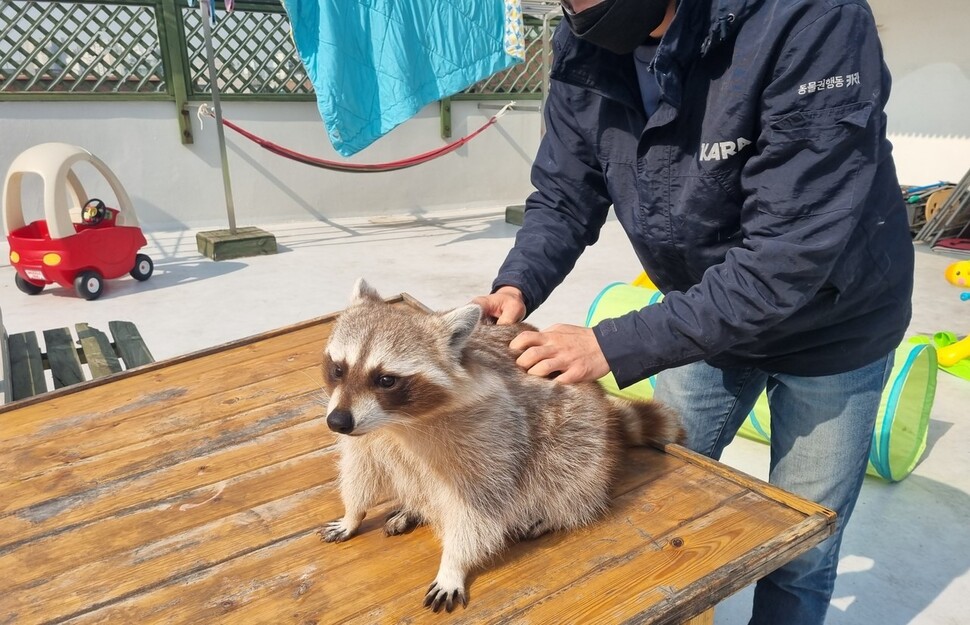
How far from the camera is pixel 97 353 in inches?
122

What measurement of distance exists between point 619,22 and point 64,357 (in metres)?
2.80

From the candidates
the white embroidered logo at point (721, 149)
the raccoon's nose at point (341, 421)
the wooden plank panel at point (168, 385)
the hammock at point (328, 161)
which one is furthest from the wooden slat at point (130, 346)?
the hammock at point (328, 161)

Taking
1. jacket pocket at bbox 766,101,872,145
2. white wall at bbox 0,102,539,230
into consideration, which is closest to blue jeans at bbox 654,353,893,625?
jacket pocket at bbox 766,101,872,145

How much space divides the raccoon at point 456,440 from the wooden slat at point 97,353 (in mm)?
1908

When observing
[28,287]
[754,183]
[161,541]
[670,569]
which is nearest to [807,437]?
[670,569]

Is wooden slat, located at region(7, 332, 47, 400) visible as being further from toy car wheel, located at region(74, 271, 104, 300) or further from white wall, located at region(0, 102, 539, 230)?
white wall, located at region(0, 102, 539, 230)

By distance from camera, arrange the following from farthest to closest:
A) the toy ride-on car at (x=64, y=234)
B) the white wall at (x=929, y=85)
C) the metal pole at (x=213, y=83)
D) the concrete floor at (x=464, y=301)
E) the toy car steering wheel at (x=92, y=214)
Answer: the white wall at (x=929, y=85) → the metal pole at (x=213, y=83) → the toy car steering wheel at (x=92, y=214) → the toy ride-on car at (x=64, y=234) → the concrete floor at (x=464, y=301)

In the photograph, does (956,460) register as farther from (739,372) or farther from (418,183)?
(418,183)

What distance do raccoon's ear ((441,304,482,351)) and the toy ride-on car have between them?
410 centimetres

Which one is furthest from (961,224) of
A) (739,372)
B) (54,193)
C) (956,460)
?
(54,193)

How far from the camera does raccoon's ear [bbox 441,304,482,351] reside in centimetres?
137

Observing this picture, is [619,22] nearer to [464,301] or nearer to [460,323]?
[460,323]

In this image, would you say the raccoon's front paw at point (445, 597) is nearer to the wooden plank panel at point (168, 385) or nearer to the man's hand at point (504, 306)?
the man's hand at point (504, 306)

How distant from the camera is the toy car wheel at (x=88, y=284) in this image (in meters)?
4.68
